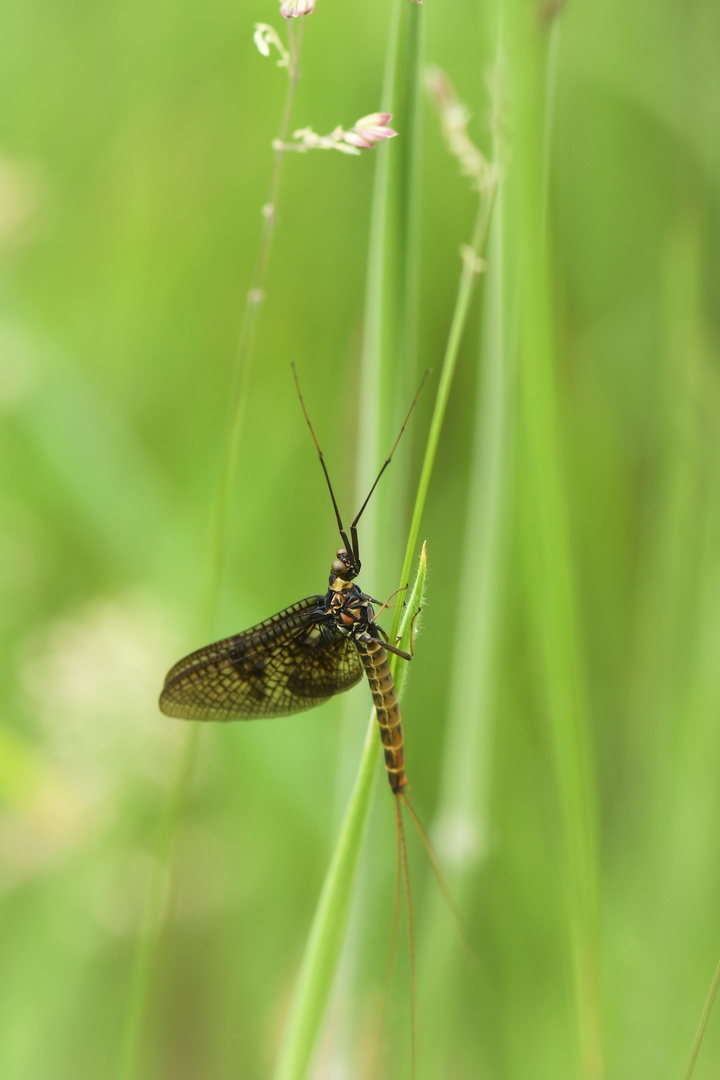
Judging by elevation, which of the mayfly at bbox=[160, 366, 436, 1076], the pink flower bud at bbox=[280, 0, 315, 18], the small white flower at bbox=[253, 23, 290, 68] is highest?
the small white flower at bbox=[253, 23, 290, 68]

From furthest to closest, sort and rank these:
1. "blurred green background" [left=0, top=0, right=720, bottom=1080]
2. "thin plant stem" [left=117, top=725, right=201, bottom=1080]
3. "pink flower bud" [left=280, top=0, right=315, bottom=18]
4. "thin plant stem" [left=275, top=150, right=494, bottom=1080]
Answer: "blurred green background" [left=0, top=0, right=720, bottom=1080]
"thin plant stem" [left=117, top=725, right=201, bottom=1080]
"thin plant stem" [left=275, top=150, right=494, bottom=1080]
"pink flower bud" [left=280, top=0, right=315, bottom=18]

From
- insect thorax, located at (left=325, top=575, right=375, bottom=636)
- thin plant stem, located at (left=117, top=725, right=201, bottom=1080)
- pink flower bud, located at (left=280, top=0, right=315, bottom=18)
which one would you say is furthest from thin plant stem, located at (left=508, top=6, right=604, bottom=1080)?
thin plant stem, located at (left=117, top=725, right=201, bottom=1080)

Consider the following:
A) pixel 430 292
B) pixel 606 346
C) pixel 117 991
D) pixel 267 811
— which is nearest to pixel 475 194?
pixel 430 292

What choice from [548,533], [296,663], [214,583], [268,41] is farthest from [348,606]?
[268,41]

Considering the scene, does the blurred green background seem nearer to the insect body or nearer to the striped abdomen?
the insect body

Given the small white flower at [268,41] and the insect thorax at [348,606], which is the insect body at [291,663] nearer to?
the insect thorax at [348,606]

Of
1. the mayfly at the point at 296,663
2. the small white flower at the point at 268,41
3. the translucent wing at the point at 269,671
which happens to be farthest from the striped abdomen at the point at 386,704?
the small white flower at the point at 268,41

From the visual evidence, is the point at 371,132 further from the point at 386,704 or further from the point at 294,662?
the point at 294,662
